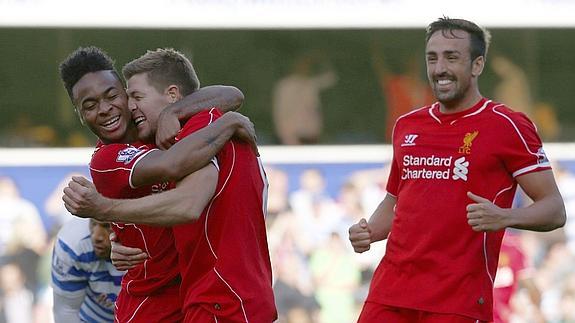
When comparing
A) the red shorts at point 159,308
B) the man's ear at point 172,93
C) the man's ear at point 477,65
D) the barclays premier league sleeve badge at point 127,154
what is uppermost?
the man's ear at point 477,65

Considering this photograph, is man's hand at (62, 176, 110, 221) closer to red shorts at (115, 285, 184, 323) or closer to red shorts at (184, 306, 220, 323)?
red shorts at (184, 306, 220, 323)

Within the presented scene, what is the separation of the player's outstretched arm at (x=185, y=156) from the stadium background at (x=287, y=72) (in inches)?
298

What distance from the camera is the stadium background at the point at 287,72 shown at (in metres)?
13.0

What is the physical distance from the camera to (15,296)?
12805 mm

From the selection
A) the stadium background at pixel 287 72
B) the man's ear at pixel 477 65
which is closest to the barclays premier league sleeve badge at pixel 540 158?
the man's ear at pixel 477 65

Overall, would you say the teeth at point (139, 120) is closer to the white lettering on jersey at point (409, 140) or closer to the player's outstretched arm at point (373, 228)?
the player's outstretched arm at point (373, 228)

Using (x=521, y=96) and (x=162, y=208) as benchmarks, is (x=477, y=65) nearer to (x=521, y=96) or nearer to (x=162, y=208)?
(x=162, y=208)

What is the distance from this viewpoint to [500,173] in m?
6.12

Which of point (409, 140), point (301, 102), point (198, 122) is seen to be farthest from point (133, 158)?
point (301, 102)

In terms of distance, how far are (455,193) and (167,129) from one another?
57.0 inches

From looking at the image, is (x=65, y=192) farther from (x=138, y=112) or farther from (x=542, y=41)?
(x=542, y=41)

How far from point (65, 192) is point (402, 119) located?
2.10m

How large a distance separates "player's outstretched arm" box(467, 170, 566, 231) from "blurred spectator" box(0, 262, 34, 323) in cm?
759

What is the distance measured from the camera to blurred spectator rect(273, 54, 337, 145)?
525 inches
